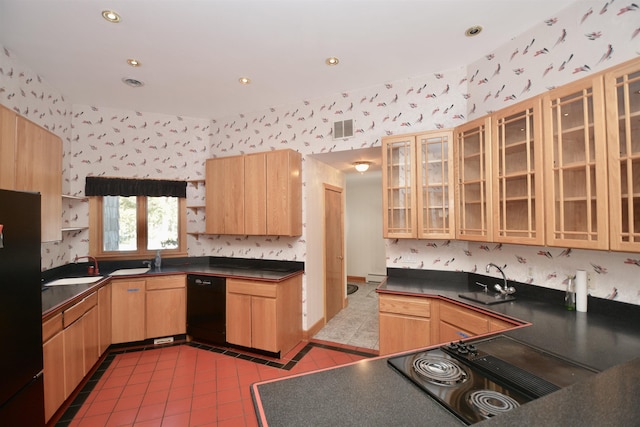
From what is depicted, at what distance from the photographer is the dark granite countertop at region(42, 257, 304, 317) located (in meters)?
2.55

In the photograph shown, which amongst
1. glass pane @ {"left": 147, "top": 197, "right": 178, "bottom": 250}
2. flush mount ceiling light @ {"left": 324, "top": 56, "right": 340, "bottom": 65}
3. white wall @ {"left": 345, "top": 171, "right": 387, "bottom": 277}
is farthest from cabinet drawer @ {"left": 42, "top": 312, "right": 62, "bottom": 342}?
white wall @ {"left": 345, "top": 171, "right": 387, "bottom": 277}

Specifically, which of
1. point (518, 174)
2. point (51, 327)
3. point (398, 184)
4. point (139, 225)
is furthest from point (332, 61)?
point (139, 225)

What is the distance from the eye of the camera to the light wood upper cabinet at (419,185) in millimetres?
2580

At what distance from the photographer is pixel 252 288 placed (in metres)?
3.05

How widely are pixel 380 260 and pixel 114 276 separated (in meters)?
5.22

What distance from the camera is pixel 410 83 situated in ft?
9.66

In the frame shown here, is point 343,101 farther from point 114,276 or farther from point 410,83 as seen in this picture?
point 114,276

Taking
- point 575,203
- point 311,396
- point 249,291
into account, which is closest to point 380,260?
point 249,291

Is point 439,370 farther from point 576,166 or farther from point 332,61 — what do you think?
point 332,61

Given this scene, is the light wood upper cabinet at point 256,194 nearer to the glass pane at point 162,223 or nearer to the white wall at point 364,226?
the glass pane at point 162,223

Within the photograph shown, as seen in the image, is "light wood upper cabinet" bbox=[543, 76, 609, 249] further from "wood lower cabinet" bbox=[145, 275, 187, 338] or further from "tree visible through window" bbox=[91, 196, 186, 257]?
"tree visible through window" bbox=[91, 196, 186, 257]

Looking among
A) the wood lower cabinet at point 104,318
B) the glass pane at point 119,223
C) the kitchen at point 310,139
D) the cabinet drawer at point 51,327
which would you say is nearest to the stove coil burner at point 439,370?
the kitchen at point 310,139

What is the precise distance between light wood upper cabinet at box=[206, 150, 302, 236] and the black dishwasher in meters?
0.68

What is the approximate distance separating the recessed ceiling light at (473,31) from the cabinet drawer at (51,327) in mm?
3940
